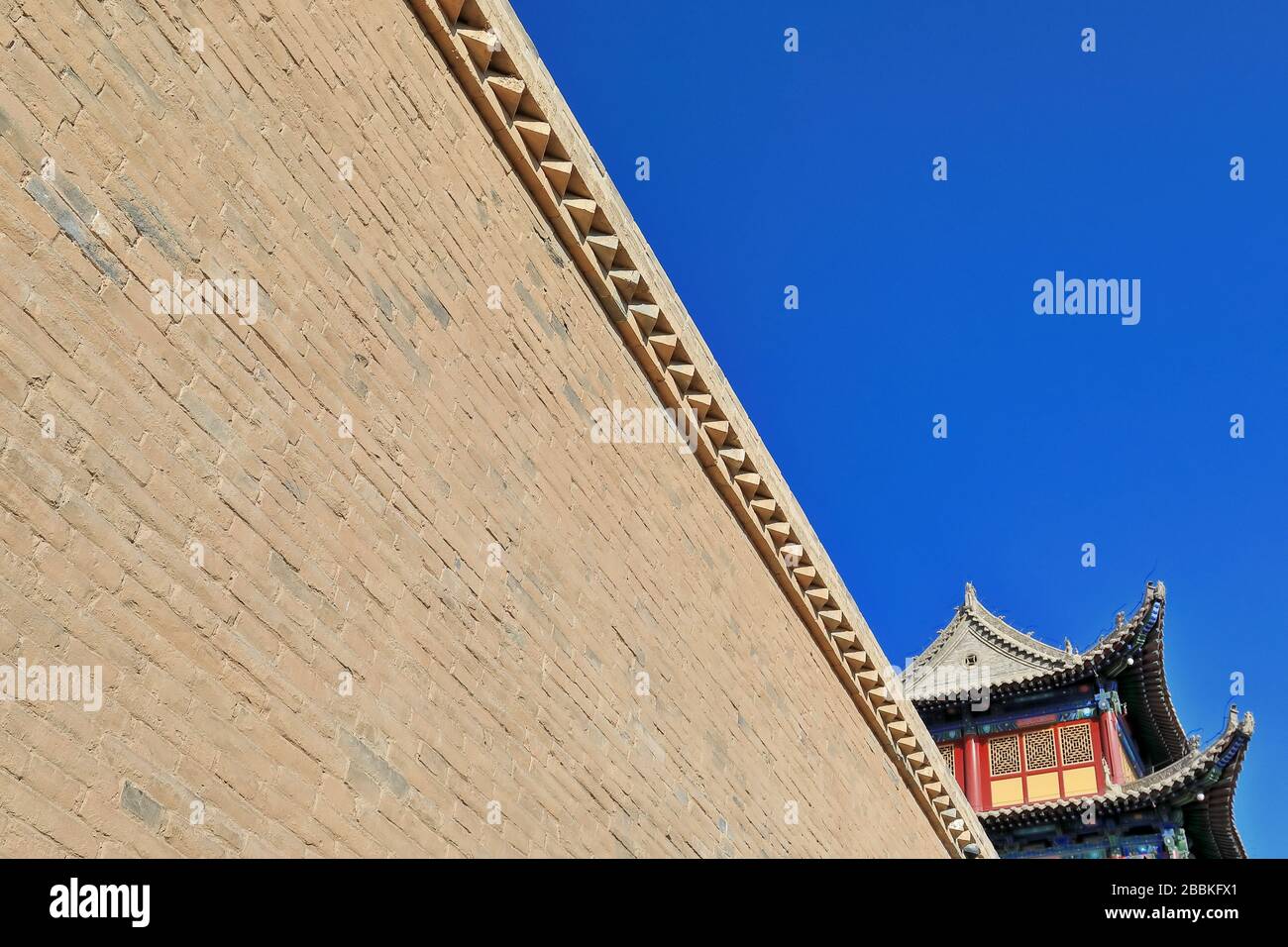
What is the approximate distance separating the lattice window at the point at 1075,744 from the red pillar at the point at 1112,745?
0.30 m

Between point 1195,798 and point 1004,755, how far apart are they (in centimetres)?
372

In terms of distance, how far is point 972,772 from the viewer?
2452 centimetres

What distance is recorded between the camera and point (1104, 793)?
22.8 m

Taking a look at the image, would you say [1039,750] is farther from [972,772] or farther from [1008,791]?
[972,772]

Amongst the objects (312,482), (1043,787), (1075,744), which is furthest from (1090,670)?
(312,482)

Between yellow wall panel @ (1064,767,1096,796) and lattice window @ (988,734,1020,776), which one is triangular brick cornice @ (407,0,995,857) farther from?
lattice window @ (988,734,1020,776)

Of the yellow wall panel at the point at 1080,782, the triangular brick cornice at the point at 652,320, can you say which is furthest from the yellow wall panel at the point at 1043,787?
the triangular brick cornice at the point at 652,320

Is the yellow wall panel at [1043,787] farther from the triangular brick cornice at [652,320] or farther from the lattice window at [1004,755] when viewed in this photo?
the triangular brick cornice at [652,320]

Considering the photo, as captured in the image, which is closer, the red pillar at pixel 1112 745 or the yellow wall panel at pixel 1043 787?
the red pillar at pixel 1112 745

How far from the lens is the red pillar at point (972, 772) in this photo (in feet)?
79.4

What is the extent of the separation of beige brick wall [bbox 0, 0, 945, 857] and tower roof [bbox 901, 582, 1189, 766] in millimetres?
18632
